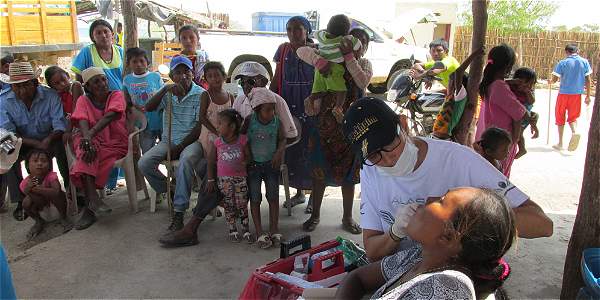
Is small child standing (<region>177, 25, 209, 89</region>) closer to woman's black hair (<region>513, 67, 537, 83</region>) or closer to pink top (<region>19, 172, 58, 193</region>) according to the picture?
pink top (<region>19, 172, 58, 193</region>)

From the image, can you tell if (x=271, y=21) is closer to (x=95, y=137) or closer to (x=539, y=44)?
(x=539, y=44)

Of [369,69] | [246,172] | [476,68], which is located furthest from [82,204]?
[476,68]

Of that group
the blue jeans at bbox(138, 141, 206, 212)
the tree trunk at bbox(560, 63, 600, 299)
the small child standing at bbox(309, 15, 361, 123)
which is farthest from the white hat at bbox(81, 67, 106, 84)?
the tree trunk at bbox(560, 63, 600, 299)

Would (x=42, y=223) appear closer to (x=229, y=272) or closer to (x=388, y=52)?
(x=229, y=272)

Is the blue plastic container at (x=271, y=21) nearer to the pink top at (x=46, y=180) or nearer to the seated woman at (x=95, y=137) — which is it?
the seated woman at (x=95, y=137)

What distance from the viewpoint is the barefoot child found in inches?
148

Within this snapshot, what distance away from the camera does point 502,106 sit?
3.57 meters

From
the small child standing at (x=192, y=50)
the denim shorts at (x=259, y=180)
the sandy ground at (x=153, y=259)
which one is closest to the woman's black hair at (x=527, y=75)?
the sandy ground at (x=153, y=259)

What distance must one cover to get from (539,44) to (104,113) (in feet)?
54.4

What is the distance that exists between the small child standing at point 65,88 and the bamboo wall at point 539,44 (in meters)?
14.5

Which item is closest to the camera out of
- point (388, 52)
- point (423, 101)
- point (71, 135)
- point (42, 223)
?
point (42, 223)

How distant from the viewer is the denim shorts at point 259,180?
11.5ft

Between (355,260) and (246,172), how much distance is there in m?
1.33

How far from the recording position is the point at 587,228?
2.41m
